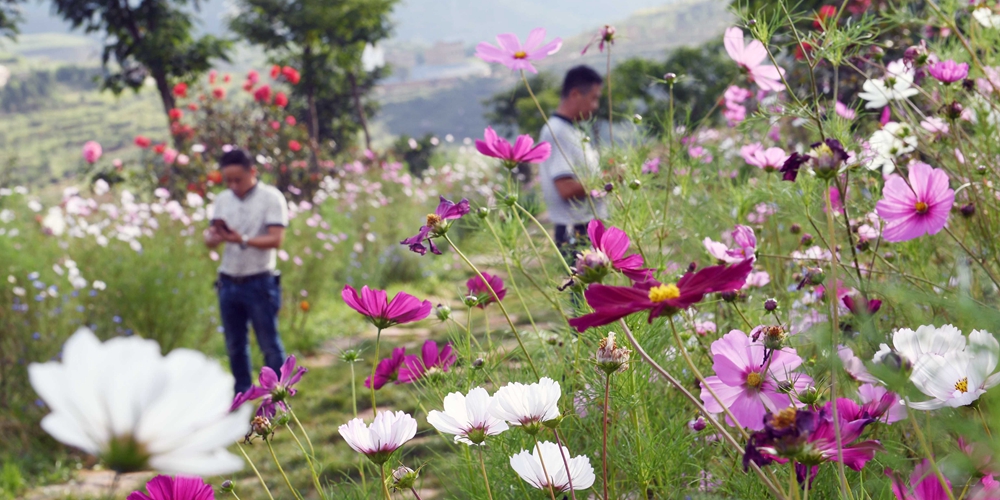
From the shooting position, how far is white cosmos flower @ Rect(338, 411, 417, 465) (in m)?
0.65

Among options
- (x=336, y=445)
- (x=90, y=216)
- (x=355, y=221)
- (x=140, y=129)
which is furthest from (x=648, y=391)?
(x=140, y=129)

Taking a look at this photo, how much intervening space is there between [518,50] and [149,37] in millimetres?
12964

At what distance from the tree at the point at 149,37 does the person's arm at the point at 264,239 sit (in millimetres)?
10475

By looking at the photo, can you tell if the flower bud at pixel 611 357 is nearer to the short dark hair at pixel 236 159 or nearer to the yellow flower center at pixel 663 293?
the yellow flower center at pixel 663 293

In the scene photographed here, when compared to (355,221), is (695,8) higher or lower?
lower

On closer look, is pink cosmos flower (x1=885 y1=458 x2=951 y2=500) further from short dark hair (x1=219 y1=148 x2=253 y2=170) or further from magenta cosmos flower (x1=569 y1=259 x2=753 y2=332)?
short dark hair (x1=219 y1=148 x2=253 y2=170)

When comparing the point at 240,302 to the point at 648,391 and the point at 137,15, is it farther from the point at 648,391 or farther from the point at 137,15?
the point at 137,15

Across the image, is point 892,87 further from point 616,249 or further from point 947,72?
point 616,249

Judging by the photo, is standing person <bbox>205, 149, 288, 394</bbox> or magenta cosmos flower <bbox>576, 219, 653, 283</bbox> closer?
magenta cosmos flower <bbox>576, 219, 653, 283</bbox>

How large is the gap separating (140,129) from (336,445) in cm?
8046

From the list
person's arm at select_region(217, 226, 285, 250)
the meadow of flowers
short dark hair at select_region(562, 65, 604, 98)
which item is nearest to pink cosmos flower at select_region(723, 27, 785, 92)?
the meadow of flowers

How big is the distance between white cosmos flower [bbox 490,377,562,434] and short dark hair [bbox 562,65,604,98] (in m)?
2.44

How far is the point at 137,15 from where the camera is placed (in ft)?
40.8

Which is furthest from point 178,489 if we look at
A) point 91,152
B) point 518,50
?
point 91,152
